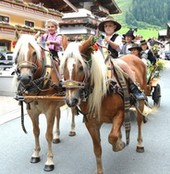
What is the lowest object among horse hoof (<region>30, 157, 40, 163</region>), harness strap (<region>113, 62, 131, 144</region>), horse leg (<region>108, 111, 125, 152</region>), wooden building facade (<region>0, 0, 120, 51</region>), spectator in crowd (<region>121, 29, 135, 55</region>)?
horse hoof (<region>30, 157, 40, 163</region>)

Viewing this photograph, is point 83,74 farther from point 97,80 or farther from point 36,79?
point 36,79

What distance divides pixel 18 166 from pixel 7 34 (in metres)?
Answer: 19.3

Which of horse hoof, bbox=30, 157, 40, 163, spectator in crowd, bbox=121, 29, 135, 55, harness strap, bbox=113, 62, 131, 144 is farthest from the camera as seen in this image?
spectator in crowd, bbox=121, 29, 135, 55

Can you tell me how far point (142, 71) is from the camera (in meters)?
5.46

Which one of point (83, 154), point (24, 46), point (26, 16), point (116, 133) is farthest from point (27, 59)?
point (26, 16)

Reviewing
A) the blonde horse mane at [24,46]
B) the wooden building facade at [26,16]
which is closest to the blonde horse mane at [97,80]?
the blonde horse mane at [24,46]

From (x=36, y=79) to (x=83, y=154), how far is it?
66.6 inches

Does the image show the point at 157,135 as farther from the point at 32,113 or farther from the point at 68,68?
the point at 68,68

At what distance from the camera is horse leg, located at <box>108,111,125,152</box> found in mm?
3594

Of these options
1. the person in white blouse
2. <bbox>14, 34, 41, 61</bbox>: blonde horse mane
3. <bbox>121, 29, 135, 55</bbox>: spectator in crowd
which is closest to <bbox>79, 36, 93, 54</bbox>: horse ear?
<bbox>14, 34, 41, 61</bbox>: blonde horse mane

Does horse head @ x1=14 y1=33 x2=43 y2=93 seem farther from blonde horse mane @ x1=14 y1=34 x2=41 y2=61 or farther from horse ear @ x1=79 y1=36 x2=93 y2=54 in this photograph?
horse ear @ x1=79 y1=36 x2=93 y2=54

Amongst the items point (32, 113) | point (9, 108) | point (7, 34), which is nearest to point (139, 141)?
point (32, 113)

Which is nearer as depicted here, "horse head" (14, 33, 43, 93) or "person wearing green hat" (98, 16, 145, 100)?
"horse head" (14, 33, 43, 93)

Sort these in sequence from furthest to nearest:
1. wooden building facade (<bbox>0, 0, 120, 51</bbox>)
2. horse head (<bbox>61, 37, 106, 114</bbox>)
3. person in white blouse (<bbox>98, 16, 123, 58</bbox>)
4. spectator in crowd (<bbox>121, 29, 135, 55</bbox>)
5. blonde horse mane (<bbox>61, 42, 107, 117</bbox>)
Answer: wooden building facade (<bbox>0, 0, 120, 51</bbox>)
spectator in crowd (<bbox>121, 29, 135, 55</bbox>)
person in white blouse (<bbox>98, 16, 123, 58</bbox>)
blonde horse mane (<bbox>61, 42, 107, 117</bbox>)
horse head (<bbox>61, 37, 106, 114</bbox>)
